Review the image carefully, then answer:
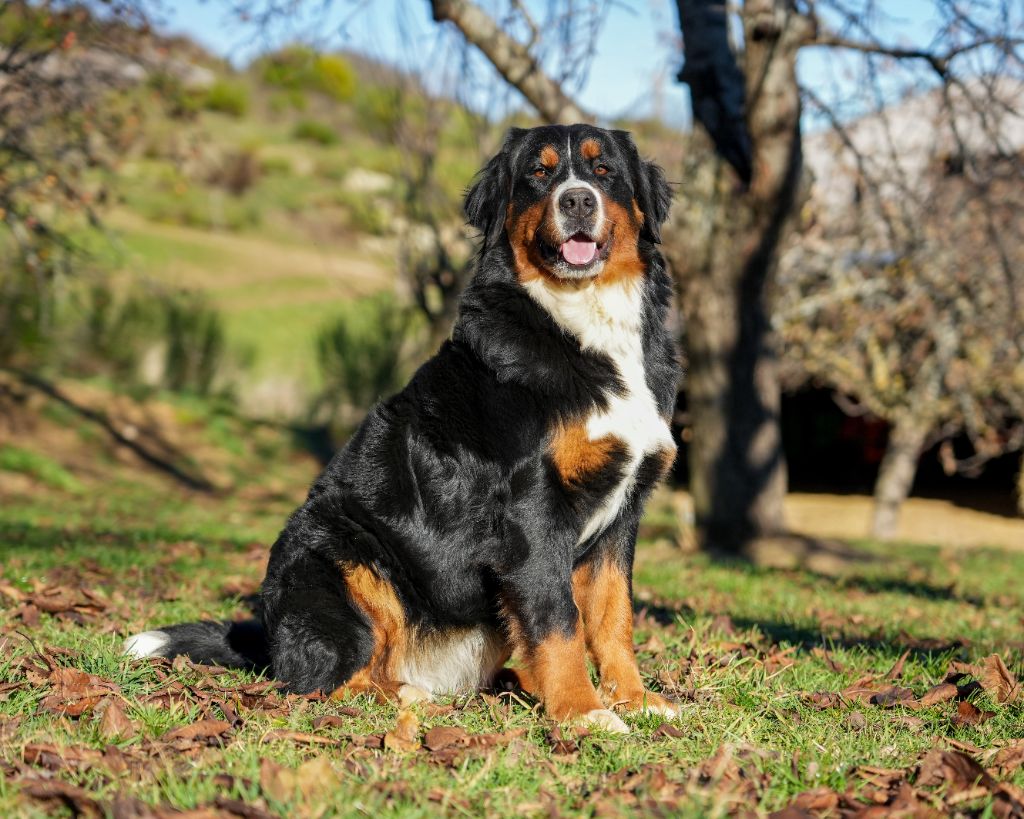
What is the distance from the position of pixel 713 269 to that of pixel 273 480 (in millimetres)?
8875

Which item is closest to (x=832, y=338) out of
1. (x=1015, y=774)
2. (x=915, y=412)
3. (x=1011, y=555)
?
(x=915, y=412)

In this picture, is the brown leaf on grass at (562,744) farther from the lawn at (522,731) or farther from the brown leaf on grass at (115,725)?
the brown leaf on grass at (115,725)

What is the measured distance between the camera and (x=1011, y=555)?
1189 centimetres

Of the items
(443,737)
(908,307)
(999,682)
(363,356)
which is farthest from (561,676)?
(363,356)

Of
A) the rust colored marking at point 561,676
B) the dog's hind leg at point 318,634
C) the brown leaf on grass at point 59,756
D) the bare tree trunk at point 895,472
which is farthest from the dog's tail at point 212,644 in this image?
the bare tree trunk at point 895,472

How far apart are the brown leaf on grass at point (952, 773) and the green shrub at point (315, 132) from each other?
4340cm

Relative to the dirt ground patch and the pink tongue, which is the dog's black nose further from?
the dirt ground patch

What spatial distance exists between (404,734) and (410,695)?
0.62 metres

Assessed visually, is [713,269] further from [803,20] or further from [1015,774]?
[1015,774]

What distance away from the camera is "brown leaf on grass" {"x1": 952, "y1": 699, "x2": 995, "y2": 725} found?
341 cm

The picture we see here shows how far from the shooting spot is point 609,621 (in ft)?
12.6

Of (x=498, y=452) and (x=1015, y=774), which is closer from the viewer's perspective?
(x=1015, y=774)

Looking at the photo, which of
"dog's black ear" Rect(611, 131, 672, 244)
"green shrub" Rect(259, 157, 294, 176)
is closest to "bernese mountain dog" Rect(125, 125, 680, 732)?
"dog's black ear" Rect(611, 131, 672, 244)

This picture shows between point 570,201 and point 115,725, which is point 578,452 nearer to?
point 570,201
